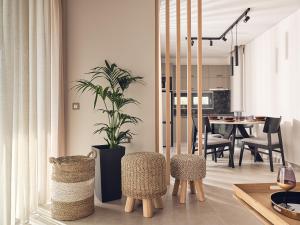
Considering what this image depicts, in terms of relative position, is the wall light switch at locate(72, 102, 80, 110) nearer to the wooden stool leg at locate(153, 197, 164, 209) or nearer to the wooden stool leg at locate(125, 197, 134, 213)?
the wooden stool leg at locate(125, 197, 134, 213)

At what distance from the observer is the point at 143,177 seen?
227 centimetres

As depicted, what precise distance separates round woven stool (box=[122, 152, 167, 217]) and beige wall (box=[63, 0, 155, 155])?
0.88 meters

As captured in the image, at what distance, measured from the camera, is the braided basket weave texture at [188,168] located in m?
2.62

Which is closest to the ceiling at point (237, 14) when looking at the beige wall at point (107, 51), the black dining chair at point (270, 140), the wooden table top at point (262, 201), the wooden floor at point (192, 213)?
the beige wall at point (107, 51)

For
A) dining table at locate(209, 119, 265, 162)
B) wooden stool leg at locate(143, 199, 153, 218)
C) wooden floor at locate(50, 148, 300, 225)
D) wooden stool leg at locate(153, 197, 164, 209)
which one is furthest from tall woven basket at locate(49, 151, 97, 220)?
dining table at locate(209, 119, 265, 162)

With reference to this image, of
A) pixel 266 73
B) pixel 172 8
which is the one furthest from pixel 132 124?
pixel 266 73

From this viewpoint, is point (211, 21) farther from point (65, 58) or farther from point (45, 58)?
point (45, 58)

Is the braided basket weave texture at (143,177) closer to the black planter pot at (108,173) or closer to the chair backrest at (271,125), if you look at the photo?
the black planter pot at (108,173)

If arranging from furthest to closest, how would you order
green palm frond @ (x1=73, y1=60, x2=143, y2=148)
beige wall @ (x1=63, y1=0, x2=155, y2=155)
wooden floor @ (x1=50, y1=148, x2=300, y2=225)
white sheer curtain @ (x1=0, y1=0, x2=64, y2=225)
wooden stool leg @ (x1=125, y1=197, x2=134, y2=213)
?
1. beige wall @ (x1=63, y1=0, x2=155, y2=155)
2. green palm frond @ (x1=73, y1=60, x2=143, y2=148)
3. wooden stool leg @ (x1=125, y1=197, x2=134, y2=213)
4. wooden floor @ (x1=50, y1=148, x2=300, y2=225)
5. white sheer curtain @ (x1=0, y1=0, x2=64, y2=225)

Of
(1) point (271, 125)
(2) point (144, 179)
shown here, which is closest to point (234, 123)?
(1) point (271, 125)

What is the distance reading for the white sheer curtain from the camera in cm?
189

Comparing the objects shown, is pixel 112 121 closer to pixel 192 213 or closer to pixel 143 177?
pixel 143 177

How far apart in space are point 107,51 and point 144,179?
6.06 ft

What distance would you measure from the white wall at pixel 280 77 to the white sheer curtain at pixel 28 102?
3.96 m
